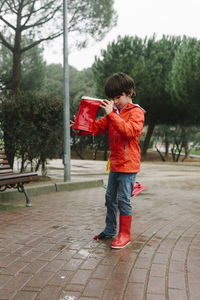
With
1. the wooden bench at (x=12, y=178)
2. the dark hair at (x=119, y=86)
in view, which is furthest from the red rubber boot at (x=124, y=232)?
the wooden bench at (x=12, y=178)

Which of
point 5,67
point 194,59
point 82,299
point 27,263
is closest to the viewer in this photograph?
point 82,299

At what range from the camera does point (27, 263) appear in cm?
296

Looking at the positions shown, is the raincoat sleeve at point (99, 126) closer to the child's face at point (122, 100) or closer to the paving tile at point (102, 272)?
the child's face at point (122, 100)

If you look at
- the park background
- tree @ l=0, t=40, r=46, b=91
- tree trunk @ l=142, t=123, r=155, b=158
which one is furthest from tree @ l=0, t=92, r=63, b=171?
tree trunk @ l=142, t=123, r=155, b=158

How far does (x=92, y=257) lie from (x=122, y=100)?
1.43 meters

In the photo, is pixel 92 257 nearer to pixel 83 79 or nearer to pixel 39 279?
pixel 39 279

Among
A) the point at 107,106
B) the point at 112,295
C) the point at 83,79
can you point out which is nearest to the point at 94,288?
the point at 112,295

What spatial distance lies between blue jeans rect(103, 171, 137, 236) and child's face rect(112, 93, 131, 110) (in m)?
0.65

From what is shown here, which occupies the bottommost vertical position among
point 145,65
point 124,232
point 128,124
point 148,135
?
point 124,232

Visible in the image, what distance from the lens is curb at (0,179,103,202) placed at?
6.03m

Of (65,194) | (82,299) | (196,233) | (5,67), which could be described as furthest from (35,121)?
(5,67)

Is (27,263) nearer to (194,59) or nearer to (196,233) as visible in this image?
(196,233)

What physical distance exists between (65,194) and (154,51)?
20.4 metres

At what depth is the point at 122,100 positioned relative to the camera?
3.34 meters
